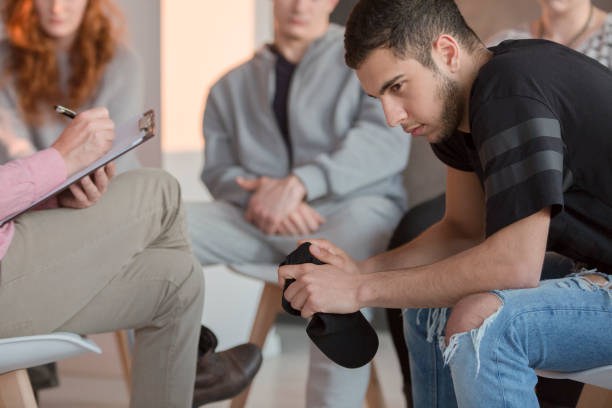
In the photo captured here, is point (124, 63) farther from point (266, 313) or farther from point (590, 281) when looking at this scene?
point (590, 281)

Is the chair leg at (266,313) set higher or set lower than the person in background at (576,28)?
lower

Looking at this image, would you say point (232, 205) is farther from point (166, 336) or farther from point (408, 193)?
point (166, 336)

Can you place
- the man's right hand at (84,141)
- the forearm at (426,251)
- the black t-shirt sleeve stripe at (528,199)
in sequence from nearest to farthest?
the black t-shirt sleeve stripe at (528,199) < the man's right hand at (84,141) < the forearm at (426,251)

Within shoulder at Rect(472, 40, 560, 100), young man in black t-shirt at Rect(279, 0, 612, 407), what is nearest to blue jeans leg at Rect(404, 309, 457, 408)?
young man in black t-shirt at Rect(279, 0, 612, 407)

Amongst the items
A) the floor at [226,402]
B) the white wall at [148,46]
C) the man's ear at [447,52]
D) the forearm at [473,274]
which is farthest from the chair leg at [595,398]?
the white wall at [148,46]

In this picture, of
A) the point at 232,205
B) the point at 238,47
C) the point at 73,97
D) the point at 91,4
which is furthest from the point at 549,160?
the point at 238,47

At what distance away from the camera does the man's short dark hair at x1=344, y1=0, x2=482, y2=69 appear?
1015 mm

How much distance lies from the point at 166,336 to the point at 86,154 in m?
0.34

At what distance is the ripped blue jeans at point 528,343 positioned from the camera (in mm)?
896

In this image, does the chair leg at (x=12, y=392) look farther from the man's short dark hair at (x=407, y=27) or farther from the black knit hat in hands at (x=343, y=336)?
the man's short dark hair at (x=407, y=27)

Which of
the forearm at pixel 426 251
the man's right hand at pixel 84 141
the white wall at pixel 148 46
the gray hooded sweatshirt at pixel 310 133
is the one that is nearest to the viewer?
the man's right hand at pixel 84 141

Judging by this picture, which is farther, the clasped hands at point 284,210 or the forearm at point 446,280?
the clasped hands at point 284,210

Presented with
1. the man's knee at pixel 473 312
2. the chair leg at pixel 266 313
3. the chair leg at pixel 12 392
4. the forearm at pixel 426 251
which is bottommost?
the chair leg at pixel 266 313

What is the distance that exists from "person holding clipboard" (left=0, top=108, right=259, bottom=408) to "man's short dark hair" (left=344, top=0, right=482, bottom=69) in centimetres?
45
